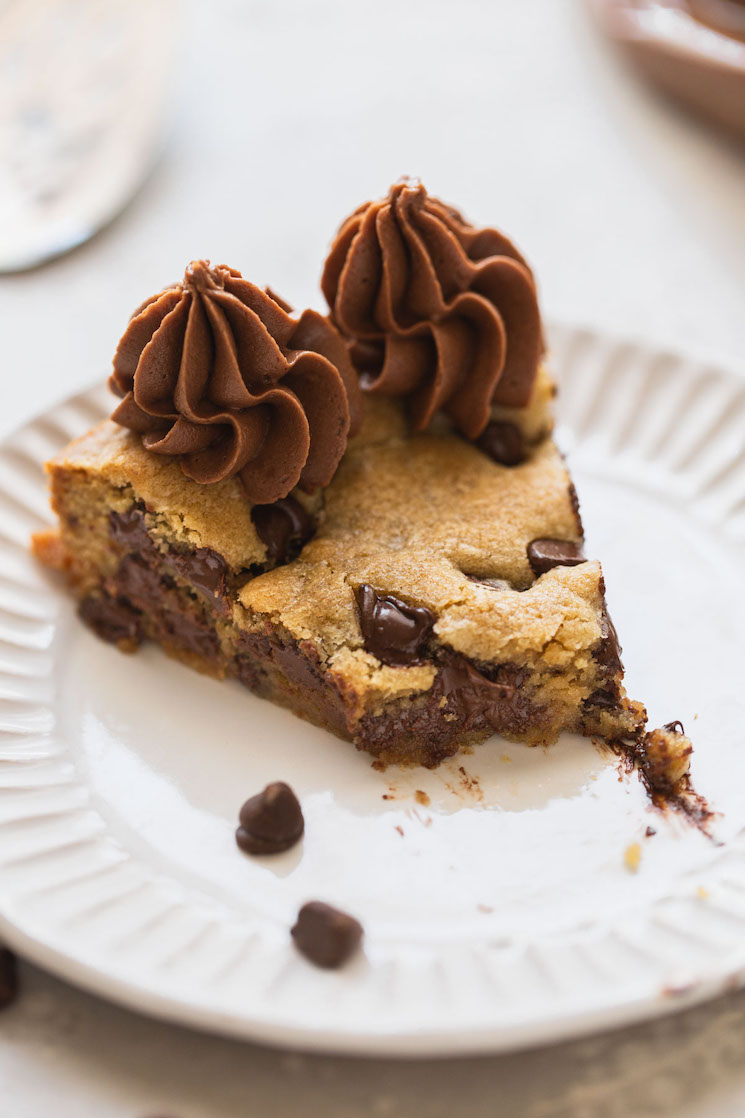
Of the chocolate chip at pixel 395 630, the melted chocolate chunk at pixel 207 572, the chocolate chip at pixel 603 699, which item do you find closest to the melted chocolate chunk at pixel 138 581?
the melted chocolate chunk at pixel 207 572

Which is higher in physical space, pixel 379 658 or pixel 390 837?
pixel 379 658

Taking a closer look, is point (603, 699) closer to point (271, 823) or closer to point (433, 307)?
point (271, 823)

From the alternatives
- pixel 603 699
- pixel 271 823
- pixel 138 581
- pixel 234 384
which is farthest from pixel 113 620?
pixel 603 699

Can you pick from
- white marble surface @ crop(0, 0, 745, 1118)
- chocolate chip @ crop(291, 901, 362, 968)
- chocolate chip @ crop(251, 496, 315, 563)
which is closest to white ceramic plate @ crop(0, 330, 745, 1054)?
chocolate chip @ crop(291, 901, 362, 968)

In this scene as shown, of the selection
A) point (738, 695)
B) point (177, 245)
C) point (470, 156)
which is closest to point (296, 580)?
point (738, 695)

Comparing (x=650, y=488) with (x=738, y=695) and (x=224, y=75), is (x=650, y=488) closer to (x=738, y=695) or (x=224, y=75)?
(x=738, y=695)

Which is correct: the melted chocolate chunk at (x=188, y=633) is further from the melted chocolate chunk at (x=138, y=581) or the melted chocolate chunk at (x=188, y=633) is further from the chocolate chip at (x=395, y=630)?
the chocolate chip at (x=395, y=630)

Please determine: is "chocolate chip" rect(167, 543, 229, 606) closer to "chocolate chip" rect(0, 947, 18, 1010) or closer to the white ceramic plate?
the white ceramic plate

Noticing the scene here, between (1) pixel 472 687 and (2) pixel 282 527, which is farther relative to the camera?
(2) pixel 282 527
